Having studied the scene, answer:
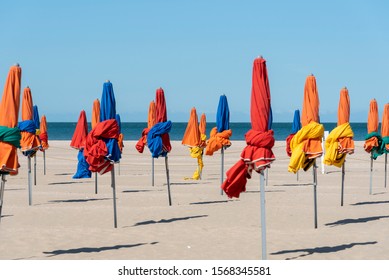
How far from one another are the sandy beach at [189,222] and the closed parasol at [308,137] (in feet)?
5.69

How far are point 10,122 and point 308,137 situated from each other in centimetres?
659

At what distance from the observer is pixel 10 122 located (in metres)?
11.3

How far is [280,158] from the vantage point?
1850 inches

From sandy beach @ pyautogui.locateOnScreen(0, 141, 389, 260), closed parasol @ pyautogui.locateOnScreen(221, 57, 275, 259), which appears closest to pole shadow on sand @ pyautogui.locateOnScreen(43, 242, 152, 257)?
sandy beach @ pyautogui.locateOnScreen(0, 141, 389, 260)

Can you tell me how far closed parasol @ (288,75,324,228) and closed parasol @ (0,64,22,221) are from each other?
5983mm

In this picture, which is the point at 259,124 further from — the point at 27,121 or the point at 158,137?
the point at 27,121

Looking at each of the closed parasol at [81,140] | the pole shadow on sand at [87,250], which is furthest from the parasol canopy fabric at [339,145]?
the closed parasol at [81,140]

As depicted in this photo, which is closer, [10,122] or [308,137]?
[10,122]

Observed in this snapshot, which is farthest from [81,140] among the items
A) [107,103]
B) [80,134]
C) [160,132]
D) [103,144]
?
[103,144]

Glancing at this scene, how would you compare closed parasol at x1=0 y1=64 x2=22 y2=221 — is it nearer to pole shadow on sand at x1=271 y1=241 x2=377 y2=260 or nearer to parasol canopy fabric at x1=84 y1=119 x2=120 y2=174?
parasol canopy fabric at x1=84 y1=119 x2=120 y2=174

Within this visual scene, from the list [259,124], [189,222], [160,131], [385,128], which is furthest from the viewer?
[385,128]

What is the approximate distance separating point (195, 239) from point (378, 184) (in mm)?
15554

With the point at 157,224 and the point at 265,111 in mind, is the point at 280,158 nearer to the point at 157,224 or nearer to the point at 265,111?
the point at 157,224

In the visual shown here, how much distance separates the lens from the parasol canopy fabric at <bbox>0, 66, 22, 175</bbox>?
11180mm
